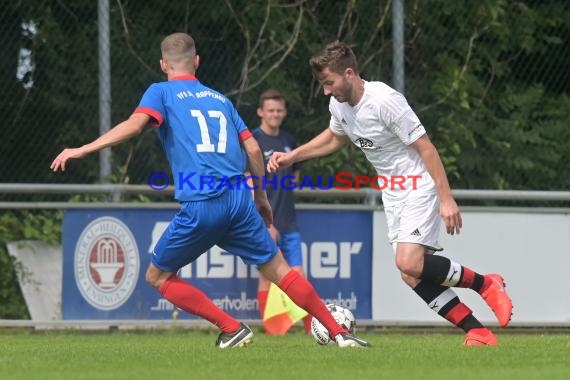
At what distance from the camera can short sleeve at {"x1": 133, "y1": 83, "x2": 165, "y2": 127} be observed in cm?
759

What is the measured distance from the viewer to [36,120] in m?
11.9

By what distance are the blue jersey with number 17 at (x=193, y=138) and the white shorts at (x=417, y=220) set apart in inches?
42.3

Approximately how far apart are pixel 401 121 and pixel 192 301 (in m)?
1.66

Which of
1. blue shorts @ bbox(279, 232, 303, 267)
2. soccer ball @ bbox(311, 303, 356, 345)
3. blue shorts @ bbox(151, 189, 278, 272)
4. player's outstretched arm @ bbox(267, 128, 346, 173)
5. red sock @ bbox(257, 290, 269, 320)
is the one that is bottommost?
red sock @ bbox(257, 290, 269, 320)

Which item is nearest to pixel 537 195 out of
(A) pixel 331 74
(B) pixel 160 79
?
(B) pixel 160 79

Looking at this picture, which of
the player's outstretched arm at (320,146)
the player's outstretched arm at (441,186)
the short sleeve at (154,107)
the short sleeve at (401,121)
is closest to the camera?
the short sleeve at (154,107)

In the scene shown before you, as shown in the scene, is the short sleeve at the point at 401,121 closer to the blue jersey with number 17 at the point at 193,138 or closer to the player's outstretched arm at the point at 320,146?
the player's outstretched arm at the point at 320,146

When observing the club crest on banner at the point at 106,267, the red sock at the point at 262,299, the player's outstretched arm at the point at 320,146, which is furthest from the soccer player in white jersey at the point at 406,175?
the club crest on banner at the point at 106,267

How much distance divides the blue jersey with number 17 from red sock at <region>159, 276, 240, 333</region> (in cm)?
59

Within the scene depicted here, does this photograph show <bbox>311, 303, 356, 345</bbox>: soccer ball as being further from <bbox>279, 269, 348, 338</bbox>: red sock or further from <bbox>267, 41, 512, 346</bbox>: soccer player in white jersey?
<bbox>267, 41, 512, 346</bbox>: soccer player in white jersey

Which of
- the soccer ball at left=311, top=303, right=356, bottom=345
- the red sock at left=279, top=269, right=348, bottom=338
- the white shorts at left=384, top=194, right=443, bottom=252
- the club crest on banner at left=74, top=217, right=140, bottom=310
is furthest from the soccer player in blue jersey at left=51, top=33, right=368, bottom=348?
the club crest on banner at left=74, top=217, right=140, bottom=310

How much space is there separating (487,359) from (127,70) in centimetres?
582

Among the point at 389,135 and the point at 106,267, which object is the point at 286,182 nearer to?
the point at 106,267

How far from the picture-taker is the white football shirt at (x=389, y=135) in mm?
7969
